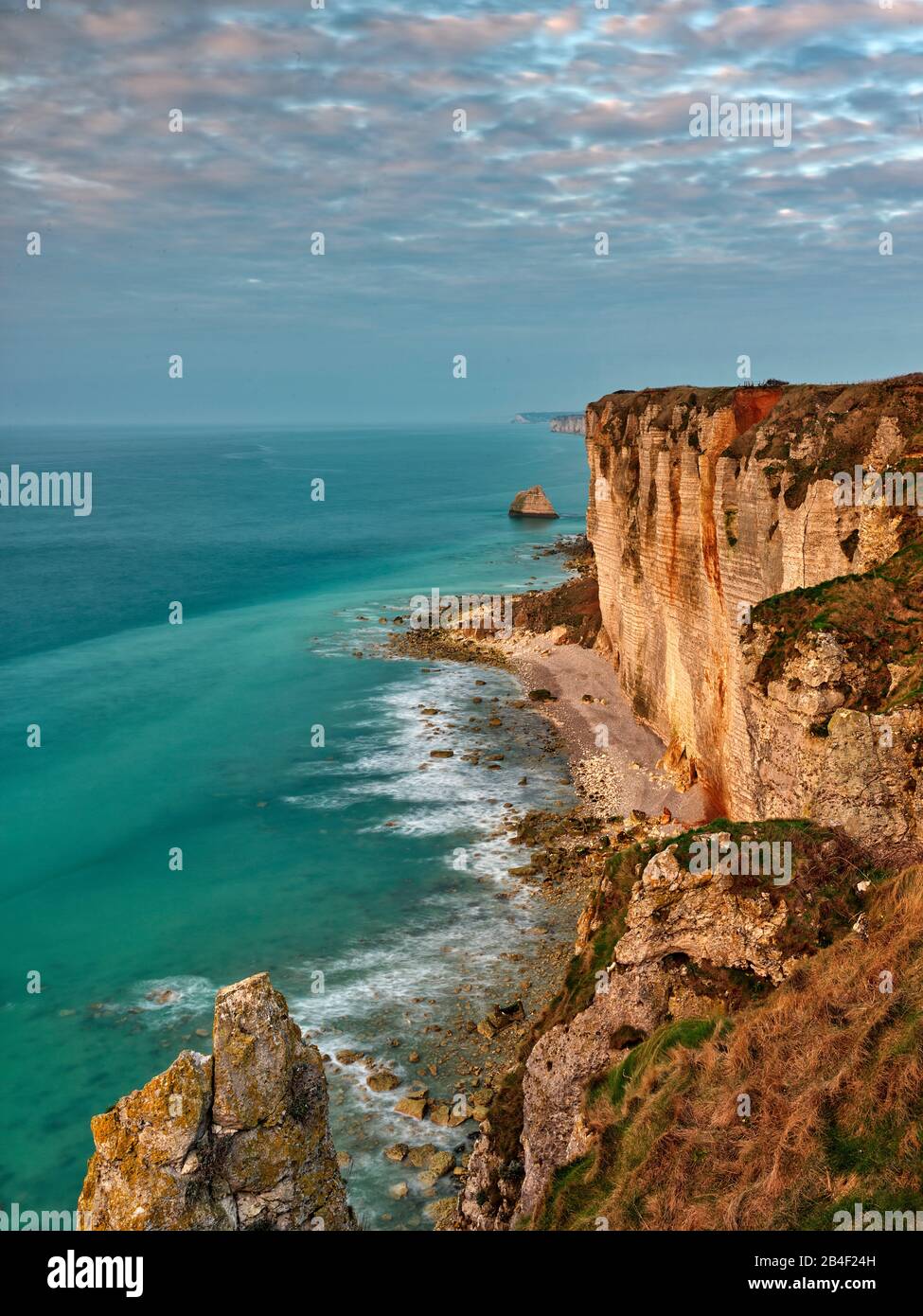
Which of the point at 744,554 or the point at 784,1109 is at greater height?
the point at 744,554

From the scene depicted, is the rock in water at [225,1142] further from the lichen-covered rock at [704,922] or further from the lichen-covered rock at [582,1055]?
the lichen-covered rock at [704,922]

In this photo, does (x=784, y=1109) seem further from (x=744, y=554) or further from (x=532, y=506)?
(x=532, y=506)

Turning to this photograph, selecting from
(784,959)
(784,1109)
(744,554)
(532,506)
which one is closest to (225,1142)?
(784,1109)

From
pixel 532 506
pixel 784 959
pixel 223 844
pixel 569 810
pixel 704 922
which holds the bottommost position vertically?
pixel 223 844

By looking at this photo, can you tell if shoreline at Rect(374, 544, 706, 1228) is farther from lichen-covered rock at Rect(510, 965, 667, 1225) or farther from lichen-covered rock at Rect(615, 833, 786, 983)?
lichen-covered rock at Rect(510, 965, 667, 1225)

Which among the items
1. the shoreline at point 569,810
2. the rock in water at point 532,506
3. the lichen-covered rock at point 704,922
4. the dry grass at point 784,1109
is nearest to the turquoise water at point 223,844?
the shoreline at point 569,810

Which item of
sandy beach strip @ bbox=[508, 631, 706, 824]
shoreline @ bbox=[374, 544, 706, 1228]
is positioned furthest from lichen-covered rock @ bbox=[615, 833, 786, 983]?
sandy beach strip @ bbox=[508, 631, 706, 824]
